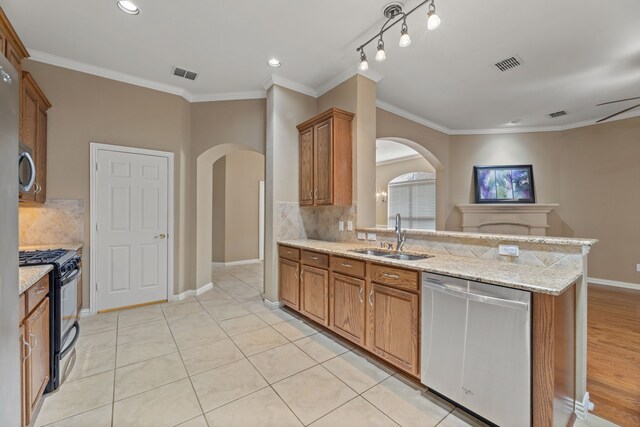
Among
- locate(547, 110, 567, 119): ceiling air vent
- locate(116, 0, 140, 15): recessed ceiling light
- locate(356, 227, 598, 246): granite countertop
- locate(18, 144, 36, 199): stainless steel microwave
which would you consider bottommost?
locate(356, 227, 598, 246): granite countertop

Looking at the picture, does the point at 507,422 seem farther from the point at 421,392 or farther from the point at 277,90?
the point at 277,90

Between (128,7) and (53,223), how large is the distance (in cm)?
253

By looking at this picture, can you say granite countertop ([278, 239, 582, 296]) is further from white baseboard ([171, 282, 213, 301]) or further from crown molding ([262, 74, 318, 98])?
white baseboard ([171, 282, 213, 301])

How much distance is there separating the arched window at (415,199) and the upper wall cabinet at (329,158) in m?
5.32

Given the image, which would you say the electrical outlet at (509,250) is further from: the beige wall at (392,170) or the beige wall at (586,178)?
the beige wall at (392,170)

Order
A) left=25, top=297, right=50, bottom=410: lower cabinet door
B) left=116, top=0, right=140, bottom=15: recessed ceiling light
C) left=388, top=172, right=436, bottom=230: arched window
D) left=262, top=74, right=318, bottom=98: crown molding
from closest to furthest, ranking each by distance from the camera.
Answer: left=25, top=297, right=50, bottom=410: lower cabinet door, left=116, top=0, right=140, bottom=15: recessed ceiling light, left=262, top=74, right=318, bottom=98: crown molding, left=388, top=172, right=436, bottom=230: arched window

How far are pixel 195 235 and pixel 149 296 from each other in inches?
39.5

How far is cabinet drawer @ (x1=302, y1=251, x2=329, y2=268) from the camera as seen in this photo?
2.88 m

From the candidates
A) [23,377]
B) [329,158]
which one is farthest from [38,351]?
[329,158]

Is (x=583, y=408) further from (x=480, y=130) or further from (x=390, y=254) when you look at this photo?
(x=480, y=130)

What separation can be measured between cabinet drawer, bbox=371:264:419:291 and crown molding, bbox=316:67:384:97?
2.48 meters

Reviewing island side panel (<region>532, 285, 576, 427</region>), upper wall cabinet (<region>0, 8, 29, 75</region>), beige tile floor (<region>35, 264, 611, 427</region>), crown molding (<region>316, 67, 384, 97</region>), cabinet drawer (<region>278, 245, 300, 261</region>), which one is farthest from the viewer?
crown molding (<region>316, 67, 384, 97</region>)

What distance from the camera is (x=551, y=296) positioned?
1.39m

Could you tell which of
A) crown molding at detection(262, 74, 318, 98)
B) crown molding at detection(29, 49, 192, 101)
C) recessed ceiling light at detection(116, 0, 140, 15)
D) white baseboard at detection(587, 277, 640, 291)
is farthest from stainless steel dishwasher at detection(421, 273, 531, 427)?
white baseboard at detection(587, 277, 640, 291)
